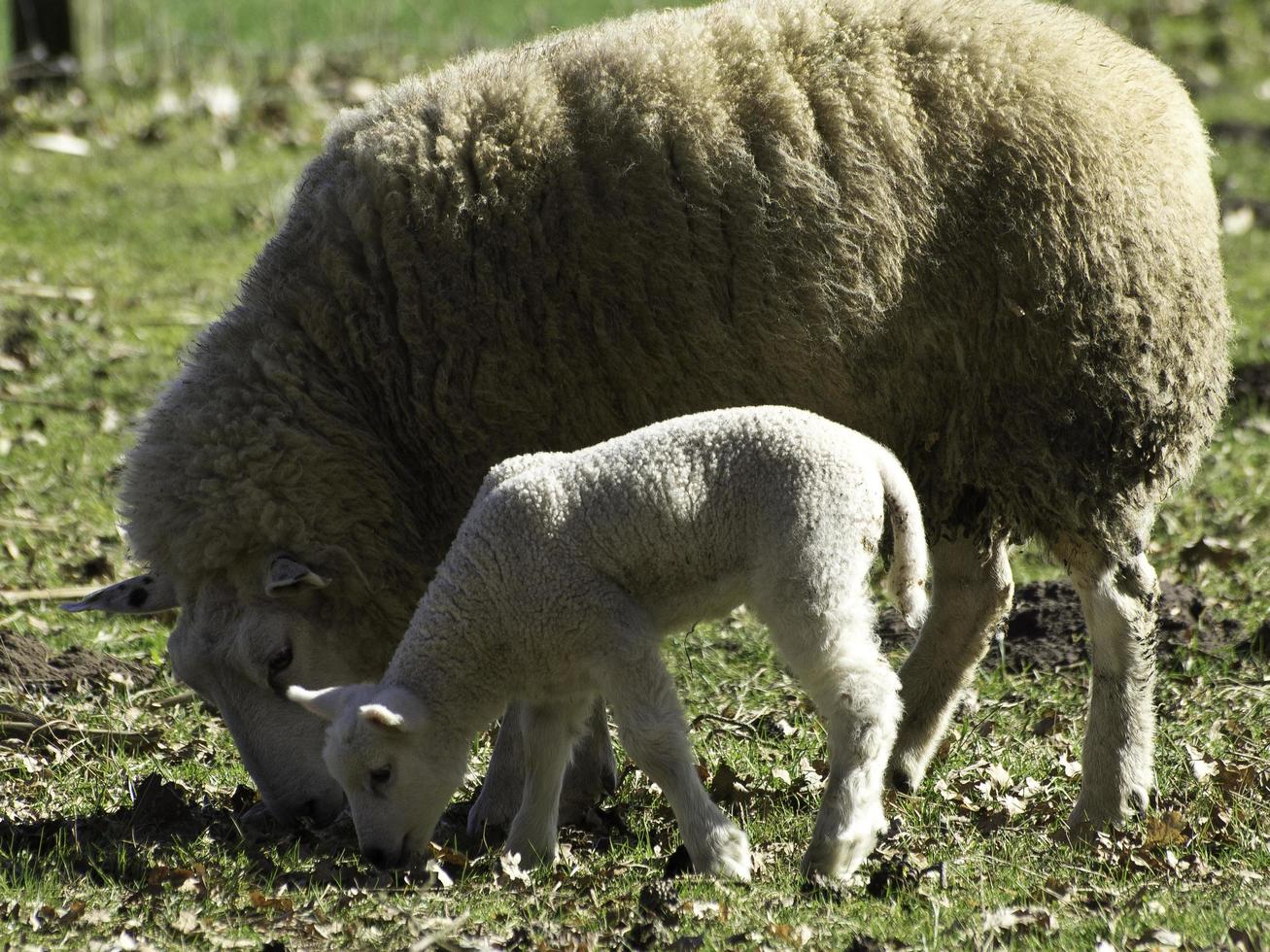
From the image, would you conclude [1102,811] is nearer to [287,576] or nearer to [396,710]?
[396,710]

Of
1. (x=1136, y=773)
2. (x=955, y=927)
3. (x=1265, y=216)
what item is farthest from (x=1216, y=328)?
(x=1265, y=216)

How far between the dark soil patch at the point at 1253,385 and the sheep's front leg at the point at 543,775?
5.07m

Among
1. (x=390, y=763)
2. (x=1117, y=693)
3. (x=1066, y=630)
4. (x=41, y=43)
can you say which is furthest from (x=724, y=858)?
(x=41, y=43)

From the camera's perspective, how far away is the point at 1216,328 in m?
5.02

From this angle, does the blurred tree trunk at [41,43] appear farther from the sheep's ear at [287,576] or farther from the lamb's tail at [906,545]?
the lamb's tail at [906,545]

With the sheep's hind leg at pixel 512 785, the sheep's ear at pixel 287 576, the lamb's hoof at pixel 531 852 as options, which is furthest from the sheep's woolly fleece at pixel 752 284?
the lamb's hoof at pixel 531 852

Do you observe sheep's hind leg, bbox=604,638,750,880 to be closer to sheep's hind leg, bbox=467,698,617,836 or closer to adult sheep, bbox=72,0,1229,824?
sheep's hind leg, bbox=467,698,617,836

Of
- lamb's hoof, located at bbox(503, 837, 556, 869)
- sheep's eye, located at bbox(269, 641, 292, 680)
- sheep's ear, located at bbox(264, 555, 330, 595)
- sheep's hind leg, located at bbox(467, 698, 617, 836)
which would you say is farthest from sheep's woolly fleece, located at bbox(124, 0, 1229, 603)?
lamb's hoof, located at bbox(503, 837, 556, 869)

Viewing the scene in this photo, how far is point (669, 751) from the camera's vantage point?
404cm

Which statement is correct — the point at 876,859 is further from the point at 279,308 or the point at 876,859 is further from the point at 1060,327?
the point at 279,308

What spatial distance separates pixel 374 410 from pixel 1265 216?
27.6 feet

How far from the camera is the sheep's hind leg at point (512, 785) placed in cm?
493

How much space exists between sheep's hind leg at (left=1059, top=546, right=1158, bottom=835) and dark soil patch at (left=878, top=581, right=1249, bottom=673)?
1035mm

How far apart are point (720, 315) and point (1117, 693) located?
1561 millimetres
